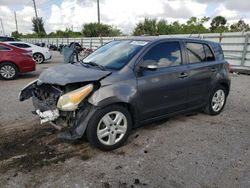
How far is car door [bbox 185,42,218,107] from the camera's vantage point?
4.62 metres

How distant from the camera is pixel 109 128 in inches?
143

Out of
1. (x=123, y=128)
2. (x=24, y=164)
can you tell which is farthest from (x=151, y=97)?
(x=24, y=164)

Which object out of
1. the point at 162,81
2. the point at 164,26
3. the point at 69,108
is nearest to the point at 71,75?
the point at 69,108

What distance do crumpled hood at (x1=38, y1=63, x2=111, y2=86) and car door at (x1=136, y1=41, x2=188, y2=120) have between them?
635mm

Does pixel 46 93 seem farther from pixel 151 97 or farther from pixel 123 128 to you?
pixel 151 97

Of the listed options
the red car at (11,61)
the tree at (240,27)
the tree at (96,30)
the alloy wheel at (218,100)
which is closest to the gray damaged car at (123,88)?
the alloy wheel at (218,100)

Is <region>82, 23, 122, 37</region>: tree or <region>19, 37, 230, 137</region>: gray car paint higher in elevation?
<region>82, 23, 122, 37</region>: tree

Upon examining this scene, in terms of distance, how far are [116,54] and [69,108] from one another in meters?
1.41

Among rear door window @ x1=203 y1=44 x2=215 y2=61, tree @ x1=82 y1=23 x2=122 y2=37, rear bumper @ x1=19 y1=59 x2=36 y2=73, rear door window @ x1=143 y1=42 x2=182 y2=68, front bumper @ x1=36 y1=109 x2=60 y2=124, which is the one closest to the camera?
front bumper @ x1=36 y1=109 x2=60 y2=124

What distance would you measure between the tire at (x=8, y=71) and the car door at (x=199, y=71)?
7.39 meters

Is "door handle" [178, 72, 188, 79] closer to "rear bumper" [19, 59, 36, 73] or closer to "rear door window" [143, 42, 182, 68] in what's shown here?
"rear door window" [143, 42, 182, 68]

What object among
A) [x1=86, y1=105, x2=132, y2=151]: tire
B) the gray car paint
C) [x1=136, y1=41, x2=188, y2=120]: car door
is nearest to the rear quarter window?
the gray car paint

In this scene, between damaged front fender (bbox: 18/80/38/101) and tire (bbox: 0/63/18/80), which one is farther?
tire (bbox: 0/63/18/80)

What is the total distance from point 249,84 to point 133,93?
22.3ft
